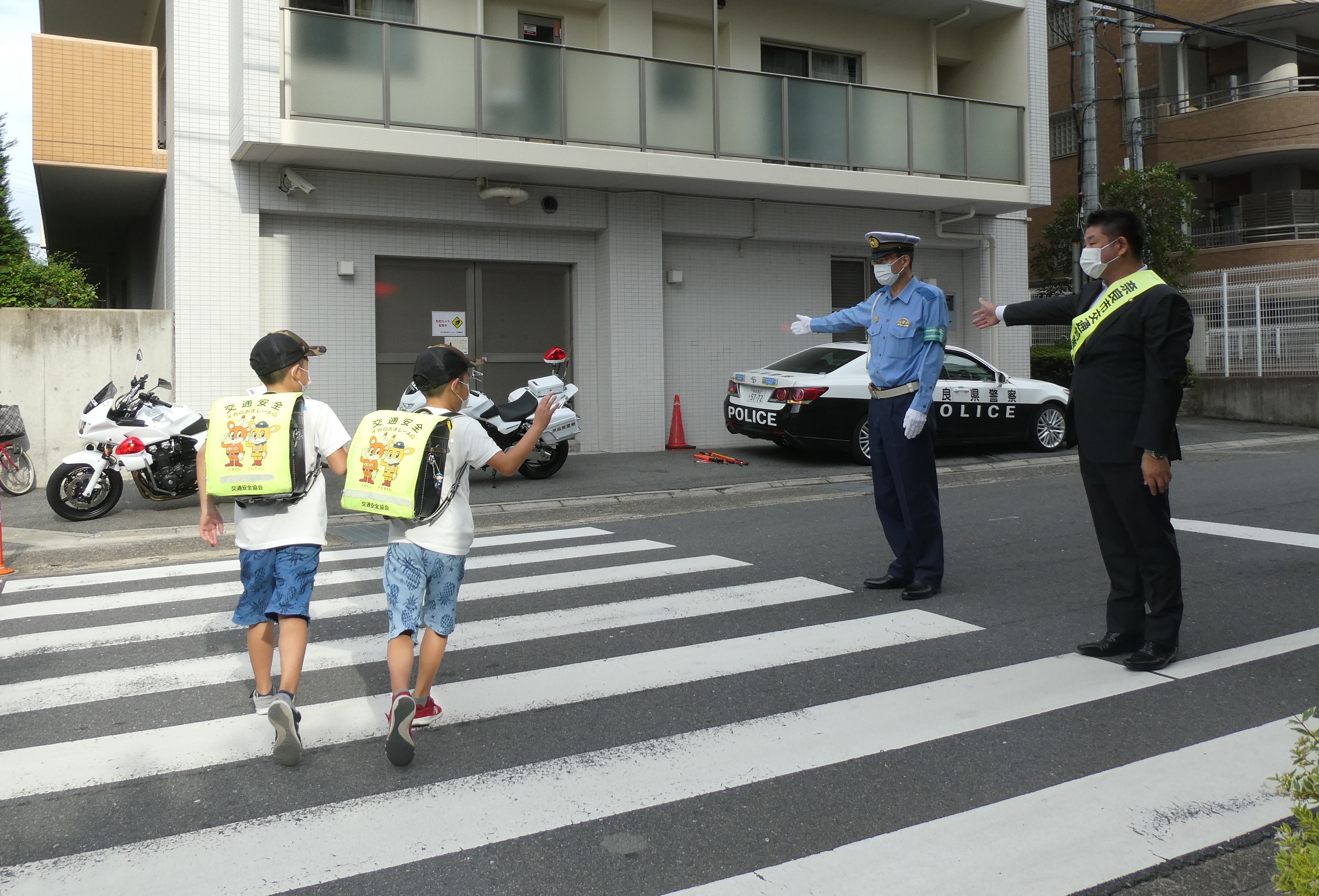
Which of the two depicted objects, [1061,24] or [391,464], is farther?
[1061,24]

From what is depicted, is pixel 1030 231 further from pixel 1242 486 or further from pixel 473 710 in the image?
pixel 473 710

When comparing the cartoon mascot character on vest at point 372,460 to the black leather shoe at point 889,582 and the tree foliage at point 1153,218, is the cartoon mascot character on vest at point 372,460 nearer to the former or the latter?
the black leather shoe at point 889,582

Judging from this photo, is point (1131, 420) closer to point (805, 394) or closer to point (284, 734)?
point (284, 734)

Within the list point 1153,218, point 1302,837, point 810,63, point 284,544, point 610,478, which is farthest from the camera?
point 1153,218

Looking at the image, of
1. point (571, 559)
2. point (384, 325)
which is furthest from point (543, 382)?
point (571, 559)

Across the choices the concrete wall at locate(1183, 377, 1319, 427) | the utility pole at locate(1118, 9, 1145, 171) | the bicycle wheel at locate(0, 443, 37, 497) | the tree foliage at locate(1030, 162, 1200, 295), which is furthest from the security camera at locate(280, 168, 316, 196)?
the utility pole at locate(1118, 9, 1145, 171)

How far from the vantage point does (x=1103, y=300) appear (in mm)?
5070

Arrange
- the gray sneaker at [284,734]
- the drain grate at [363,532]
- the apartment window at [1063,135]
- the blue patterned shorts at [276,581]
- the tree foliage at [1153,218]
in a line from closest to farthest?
1. the gray sneaker at [284,734]
2. the blue patterned shorts at [276,581]
3. the drain grate at [363,532]
4. the tree foliage at [1153,218]
5. the apartment window at [1063,135]

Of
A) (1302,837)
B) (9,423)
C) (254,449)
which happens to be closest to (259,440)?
(254,449)

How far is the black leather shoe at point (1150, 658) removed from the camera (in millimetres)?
5047

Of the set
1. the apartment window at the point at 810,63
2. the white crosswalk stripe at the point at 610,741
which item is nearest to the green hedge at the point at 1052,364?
the apartment window at the point at 810,63

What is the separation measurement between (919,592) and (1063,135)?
29.1 m

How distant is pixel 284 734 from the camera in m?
4.02

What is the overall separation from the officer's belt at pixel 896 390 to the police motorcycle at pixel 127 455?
677 cm
